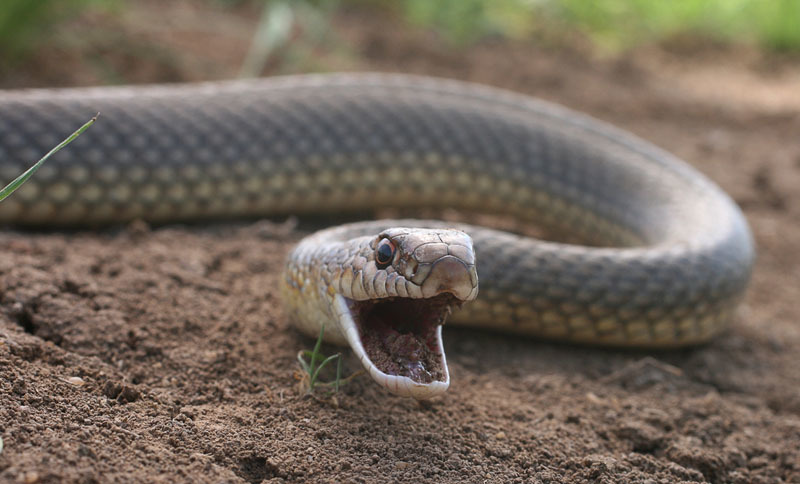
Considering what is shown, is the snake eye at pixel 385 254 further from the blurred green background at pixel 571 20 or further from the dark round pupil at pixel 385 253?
the blurred green background at pixel 571 20

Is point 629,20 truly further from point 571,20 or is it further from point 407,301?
point 407,301

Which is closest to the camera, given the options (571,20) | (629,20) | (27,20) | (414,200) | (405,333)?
(405,333)

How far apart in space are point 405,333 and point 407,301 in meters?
0.13

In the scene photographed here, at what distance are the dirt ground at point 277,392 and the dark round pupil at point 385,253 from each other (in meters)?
0.61

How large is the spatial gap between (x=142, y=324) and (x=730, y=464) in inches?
98.0

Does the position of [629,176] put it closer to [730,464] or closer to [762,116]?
[730,464]

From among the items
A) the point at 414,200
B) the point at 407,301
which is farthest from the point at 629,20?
the point at 407,301

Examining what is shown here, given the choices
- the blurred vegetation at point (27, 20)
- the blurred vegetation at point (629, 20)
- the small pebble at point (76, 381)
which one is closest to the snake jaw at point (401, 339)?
the small pebble at point (76, 381)

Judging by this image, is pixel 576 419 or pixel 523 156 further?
pixel 523 156

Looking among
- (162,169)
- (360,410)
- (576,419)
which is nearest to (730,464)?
(576,419)

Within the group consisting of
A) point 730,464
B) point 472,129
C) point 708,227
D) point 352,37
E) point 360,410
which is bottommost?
point 730,464

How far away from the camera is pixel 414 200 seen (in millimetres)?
5137

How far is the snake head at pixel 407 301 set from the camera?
2.46 metres

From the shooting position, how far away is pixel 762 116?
7895 mm
